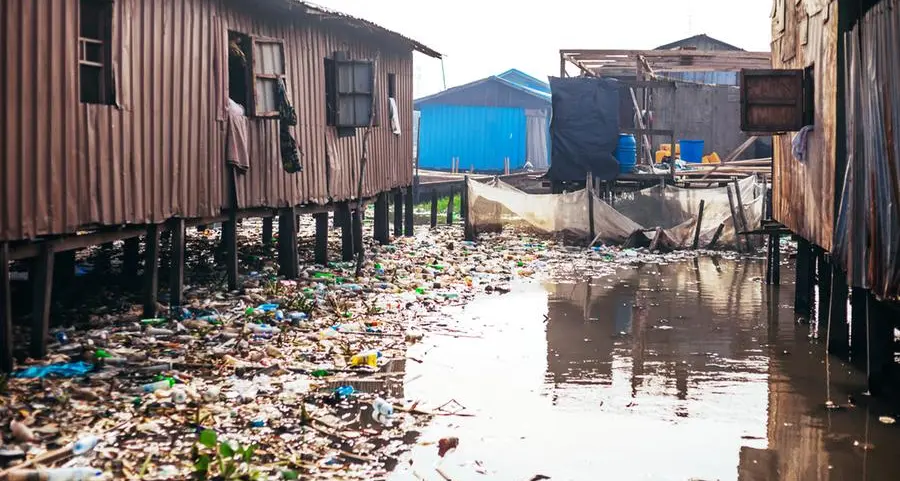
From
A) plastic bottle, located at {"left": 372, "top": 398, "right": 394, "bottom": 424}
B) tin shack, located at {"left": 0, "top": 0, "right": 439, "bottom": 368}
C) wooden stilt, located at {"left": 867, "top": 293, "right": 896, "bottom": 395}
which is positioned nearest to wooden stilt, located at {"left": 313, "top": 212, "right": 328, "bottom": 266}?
tin shack, located at {"left": 0, "top": 0, "right": 439, "bottom": 368}

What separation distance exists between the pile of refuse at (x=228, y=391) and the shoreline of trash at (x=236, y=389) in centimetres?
1

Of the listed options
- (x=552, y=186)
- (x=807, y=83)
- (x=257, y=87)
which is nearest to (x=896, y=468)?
(x=807, y=83)

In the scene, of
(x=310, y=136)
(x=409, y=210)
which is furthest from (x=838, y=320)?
(x=409, y=210)

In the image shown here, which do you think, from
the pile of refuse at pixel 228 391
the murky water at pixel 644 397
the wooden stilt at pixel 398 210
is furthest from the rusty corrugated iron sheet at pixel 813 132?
the wooden stilt at pixel 398 210

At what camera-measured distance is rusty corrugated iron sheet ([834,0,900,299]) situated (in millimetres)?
7133

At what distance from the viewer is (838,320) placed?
31.7ft

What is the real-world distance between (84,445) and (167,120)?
5.16 metres

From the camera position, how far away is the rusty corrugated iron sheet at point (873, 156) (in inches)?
281

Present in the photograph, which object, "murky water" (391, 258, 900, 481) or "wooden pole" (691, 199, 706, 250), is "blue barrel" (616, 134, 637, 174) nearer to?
"wooden pole" (691, 199, 706, 250)

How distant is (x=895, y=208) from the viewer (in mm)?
7180

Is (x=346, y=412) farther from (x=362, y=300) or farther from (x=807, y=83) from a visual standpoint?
(x=807, y=83)

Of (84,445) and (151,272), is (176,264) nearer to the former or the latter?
(151,272)

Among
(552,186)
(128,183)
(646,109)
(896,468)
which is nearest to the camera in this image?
(896,468)

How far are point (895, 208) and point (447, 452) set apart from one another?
346 cm
